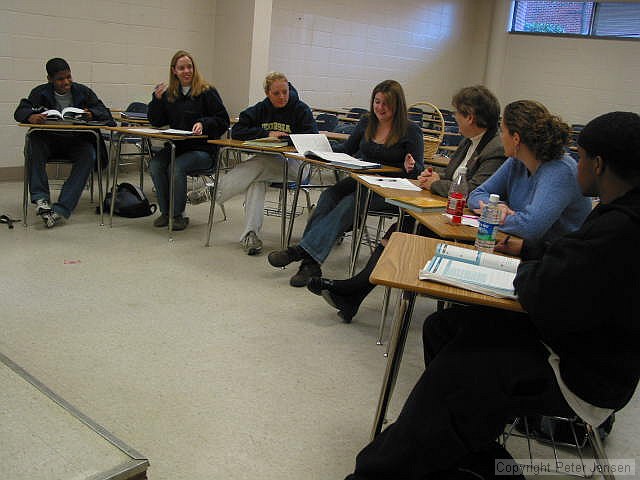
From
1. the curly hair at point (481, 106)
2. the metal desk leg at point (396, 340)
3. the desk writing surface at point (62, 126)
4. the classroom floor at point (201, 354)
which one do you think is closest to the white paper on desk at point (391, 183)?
the curly hair at point (481, 106)

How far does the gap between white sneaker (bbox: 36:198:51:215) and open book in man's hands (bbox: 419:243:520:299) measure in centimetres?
322

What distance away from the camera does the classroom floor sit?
2.01m

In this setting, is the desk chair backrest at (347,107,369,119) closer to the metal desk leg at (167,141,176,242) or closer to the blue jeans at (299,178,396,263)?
the metal desk leg at (167,141,176,242)

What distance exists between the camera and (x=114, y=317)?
9.64ft

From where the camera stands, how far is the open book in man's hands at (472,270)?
160cm

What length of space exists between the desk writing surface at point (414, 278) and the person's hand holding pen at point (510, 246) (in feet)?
1.01

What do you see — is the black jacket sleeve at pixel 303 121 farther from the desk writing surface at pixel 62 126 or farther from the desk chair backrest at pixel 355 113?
the desk chair backrest at pixel 355 113

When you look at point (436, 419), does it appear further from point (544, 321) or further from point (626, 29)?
point (626, 29)

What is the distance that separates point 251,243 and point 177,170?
769mm

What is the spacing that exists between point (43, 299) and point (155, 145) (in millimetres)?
3565

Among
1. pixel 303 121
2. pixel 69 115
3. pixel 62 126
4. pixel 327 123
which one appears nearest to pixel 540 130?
pixel 303 121

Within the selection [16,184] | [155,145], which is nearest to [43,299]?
[16,184]

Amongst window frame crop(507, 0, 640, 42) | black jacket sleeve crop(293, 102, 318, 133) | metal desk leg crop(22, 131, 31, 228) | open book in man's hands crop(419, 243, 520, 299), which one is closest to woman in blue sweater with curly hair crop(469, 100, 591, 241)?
open book in man's hands crop(419, 243, 520, 299)

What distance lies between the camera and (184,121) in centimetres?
461
